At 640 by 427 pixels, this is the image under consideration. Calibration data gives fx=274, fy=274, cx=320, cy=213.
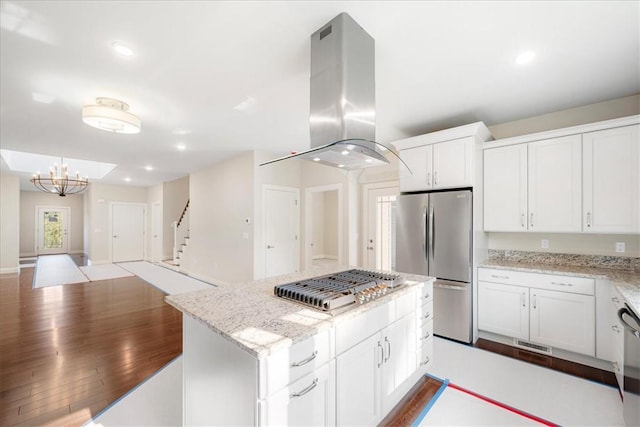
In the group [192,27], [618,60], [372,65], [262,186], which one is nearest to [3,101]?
[192,27]


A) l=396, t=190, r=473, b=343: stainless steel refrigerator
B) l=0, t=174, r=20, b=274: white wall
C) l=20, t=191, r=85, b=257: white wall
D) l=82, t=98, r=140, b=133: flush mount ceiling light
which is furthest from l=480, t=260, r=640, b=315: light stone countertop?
l=20, t=191, r=85, b=257: white wall

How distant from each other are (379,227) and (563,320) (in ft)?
8.26

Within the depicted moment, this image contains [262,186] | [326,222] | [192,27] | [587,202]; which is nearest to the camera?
[192,27]

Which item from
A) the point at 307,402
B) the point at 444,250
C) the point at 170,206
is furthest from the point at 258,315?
the point at 170,206

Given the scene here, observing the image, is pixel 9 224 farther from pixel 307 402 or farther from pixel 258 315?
pixel 307 402

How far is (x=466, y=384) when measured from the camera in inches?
91.5

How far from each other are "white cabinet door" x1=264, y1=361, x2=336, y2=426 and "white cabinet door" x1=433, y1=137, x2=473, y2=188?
8.64 feet

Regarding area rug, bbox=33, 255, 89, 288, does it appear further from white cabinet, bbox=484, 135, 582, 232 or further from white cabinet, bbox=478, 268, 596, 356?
white cabinet, bbox=484, 135, 582, 232

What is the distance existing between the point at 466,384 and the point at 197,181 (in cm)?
664

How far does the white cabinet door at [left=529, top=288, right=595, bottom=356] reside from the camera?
2.55 m

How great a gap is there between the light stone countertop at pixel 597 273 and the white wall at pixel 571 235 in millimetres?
229

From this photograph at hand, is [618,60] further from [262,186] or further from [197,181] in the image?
[197,181]

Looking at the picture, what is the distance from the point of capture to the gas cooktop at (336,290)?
153 centimetres

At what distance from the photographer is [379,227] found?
182 inches
